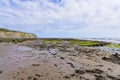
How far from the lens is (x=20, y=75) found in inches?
362

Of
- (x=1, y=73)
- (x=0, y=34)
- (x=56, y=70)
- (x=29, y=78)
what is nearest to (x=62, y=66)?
(x=56, y=70)

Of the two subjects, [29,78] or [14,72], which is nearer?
[29,78]

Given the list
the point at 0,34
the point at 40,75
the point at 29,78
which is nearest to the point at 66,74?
the point at 40,75

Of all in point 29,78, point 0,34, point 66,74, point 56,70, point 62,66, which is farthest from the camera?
Answer: point 0,34

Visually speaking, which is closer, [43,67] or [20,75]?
[20,75]

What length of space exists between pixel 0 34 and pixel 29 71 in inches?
4444

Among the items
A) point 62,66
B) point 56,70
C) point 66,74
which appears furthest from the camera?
point 62,66

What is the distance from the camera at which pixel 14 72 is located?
969 cm

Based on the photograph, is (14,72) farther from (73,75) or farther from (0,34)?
(0,34)

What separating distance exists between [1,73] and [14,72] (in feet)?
2.16

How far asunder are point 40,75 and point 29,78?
2.12 ft

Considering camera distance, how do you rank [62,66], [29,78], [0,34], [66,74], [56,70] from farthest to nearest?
[0,34]
[62,66]
[56,70]
[66,74]
[29,78]

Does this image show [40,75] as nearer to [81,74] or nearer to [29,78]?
[29,78]

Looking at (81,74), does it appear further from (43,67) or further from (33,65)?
(33,65)
